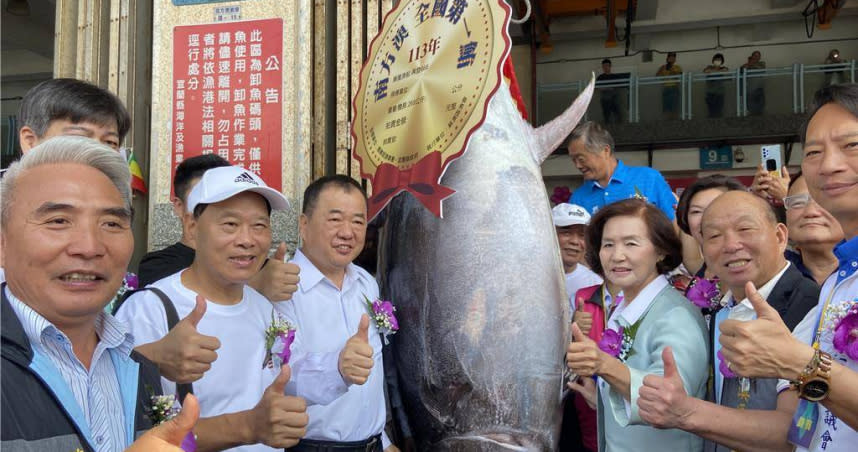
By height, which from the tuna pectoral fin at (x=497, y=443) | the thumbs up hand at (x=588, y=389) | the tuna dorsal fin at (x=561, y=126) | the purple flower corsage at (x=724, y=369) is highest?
the tuna dorsal fin at (x=561, y=126)

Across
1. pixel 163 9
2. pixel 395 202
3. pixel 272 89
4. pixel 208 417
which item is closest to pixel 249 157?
pixel 272 89

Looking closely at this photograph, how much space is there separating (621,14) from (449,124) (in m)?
12.2

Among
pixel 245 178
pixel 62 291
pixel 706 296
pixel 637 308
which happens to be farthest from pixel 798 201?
pixel 62 291

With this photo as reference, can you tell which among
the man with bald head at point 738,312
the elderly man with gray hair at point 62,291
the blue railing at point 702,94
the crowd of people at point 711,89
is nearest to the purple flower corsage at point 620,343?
the man with bald head at point 738,312

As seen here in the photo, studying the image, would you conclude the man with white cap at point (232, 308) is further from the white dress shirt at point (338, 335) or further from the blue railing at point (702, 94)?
the blue railing at point (702, 94)

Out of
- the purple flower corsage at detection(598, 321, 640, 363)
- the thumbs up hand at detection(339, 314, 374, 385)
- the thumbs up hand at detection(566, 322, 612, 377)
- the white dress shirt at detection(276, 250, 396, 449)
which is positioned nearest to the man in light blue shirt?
the purple flower corsage at detection(598, 321, 640, 363)

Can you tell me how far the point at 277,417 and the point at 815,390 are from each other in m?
1.14

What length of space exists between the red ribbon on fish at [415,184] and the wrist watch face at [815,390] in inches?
43.3

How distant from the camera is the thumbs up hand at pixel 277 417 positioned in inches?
62.9

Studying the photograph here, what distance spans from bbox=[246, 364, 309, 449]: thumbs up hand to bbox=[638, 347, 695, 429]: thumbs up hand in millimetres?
869

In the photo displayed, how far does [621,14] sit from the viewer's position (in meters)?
13.2

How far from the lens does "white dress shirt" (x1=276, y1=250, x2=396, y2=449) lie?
222 cm

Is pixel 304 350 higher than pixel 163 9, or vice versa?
pixel 163 9

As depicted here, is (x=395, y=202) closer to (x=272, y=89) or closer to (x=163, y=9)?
(x=272, y=89)
